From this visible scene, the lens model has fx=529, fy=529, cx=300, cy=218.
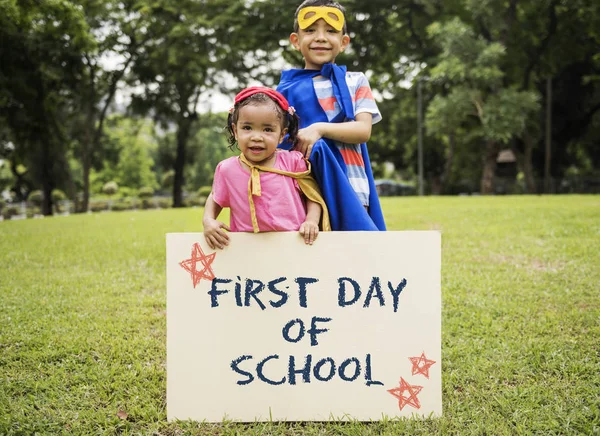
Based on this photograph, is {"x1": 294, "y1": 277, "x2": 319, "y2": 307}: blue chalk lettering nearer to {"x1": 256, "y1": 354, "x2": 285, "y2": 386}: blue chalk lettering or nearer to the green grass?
{"x1": 256, "y1": 354, "x2": 285, "y2": 386}: blue chalk lettering

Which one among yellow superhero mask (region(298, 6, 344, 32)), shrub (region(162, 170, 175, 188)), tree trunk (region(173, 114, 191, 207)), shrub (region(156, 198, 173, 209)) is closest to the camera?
yellow superhero mask (region(298, 6, 344, 32))

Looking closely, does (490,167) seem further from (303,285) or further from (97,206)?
(97,206)

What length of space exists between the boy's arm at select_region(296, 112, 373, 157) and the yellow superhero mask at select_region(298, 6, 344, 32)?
480mm

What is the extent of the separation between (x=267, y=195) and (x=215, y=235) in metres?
0.30

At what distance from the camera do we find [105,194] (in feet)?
160

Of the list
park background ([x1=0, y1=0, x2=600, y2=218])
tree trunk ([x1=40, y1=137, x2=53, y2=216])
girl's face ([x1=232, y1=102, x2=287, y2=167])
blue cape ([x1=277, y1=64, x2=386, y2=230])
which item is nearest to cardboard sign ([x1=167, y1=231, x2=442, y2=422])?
blue cape ([x1=277, y1=64, x2=386, y2=230])

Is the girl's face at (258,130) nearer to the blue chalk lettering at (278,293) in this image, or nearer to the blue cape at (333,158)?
the blue cape at (333,158)

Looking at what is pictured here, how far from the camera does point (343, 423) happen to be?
2443 mm

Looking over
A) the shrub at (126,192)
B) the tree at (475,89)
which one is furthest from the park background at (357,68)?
the shrub at (126,192)

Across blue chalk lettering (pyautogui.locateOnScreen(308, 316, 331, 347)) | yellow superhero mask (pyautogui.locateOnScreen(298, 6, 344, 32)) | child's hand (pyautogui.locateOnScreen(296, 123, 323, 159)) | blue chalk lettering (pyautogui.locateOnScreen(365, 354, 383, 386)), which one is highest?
yellow superhero mask (pyautogui.locateOnScreen(298, 6, 344, 32))

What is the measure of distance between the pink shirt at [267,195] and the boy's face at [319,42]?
54cm

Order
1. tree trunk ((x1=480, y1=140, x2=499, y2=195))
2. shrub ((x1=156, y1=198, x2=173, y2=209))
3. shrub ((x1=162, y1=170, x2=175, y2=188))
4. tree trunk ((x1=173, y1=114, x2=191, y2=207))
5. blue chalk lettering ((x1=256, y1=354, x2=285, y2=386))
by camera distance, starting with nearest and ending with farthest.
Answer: blue chalk lettering ((x1=256, y1=354, x2=285, y2=386)) < tree trunk ((x1=480, y1=140, x2=499, y2=195)) < tree trunk ((x1=173, y1=114, x2=191, y2=207)) < shrub ((x1=156, y1=198, x2=173, y2=209)) < shrub ((x1=162, y1=170, x2=175, y2=188))

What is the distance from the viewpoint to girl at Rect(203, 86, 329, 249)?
237cm

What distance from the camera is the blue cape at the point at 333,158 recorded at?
250cm
